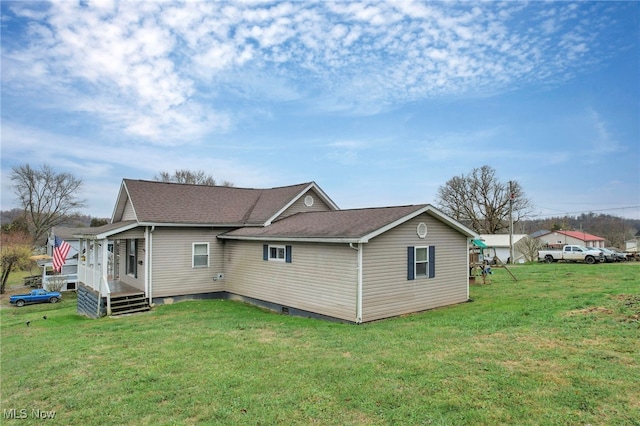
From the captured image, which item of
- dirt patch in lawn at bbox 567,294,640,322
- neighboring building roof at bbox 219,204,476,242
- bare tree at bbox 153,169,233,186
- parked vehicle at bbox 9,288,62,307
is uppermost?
bare tree at bbox 153,169,233,186

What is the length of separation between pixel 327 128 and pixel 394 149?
5.82 m

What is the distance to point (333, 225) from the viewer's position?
12.8 meters

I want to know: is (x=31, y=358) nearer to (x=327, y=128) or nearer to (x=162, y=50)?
(x=162, y=50)

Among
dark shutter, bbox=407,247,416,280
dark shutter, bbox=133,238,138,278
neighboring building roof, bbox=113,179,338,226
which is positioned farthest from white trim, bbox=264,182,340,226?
dark shutter, bbox=407,247,416,280

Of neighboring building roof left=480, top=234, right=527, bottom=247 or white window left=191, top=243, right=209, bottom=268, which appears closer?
white window left=191, top=243, right=209, bottom=268

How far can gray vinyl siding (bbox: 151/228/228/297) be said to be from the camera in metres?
15.4

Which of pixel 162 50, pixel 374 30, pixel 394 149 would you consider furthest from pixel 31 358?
pixel 394 149

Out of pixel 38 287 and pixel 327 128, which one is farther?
pixel 38 287

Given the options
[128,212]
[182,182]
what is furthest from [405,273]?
[182,182]

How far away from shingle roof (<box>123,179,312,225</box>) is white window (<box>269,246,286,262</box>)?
8.12 feet

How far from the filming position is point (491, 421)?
459 cm

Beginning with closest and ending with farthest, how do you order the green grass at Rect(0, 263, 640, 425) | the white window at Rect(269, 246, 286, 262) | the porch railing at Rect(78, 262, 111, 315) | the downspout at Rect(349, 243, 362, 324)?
the green grass at Rect(0, 263, 640, 425)
the downspout at Rect(349, 243, 362, 324)
the white window at Rect(269, 246, 286, 262)
the porch railing at Rect(78, 262, 111, 315)

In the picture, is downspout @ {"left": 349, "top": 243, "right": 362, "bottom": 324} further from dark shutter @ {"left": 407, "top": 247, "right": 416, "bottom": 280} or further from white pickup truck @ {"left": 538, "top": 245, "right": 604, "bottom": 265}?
white pickup truck @ {"left": 538, "top": 245, "right": 604, "bottom": 265}

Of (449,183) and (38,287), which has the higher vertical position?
(449,183)
